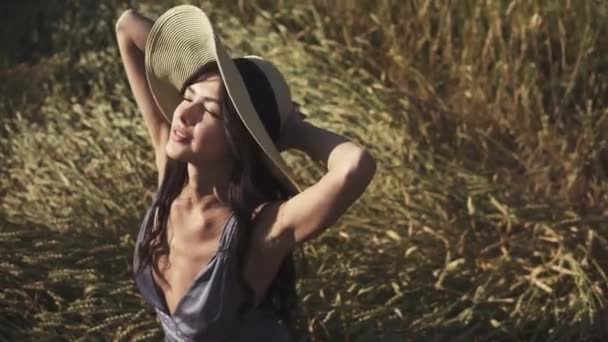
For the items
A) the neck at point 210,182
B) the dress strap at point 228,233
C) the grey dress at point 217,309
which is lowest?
the grey dress at point 217,309

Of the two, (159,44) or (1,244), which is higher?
(159,44)

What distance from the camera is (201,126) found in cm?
269

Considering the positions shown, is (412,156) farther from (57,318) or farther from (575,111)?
(57,318)

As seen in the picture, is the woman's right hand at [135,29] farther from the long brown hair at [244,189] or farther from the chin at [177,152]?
the chin at [177,152]

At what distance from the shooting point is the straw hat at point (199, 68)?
2588 mm

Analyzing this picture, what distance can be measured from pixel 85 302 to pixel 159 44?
1346 millimetres

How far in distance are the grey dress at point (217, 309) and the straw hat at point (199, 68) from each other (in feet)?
0.77

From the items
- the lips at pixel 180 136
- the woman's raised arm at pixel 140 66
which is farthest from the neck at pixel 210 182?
the woman's raised arm at pixel 140 66

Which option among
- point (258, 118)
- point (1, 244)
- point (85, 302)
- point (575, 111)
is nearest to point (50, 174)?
point (1, 244)

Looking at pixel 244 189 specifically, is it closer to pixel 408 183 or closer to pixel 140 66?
pixel 140 66

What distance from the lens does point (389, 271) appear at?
4020mm

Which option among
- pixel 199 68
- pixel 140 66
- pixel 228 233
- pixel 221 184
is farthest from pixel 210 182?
pixel 140 66

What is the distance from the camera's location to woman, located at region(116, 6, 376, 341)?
8.62 feet

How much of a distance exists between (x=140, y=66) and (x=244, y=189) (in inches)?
19.7
